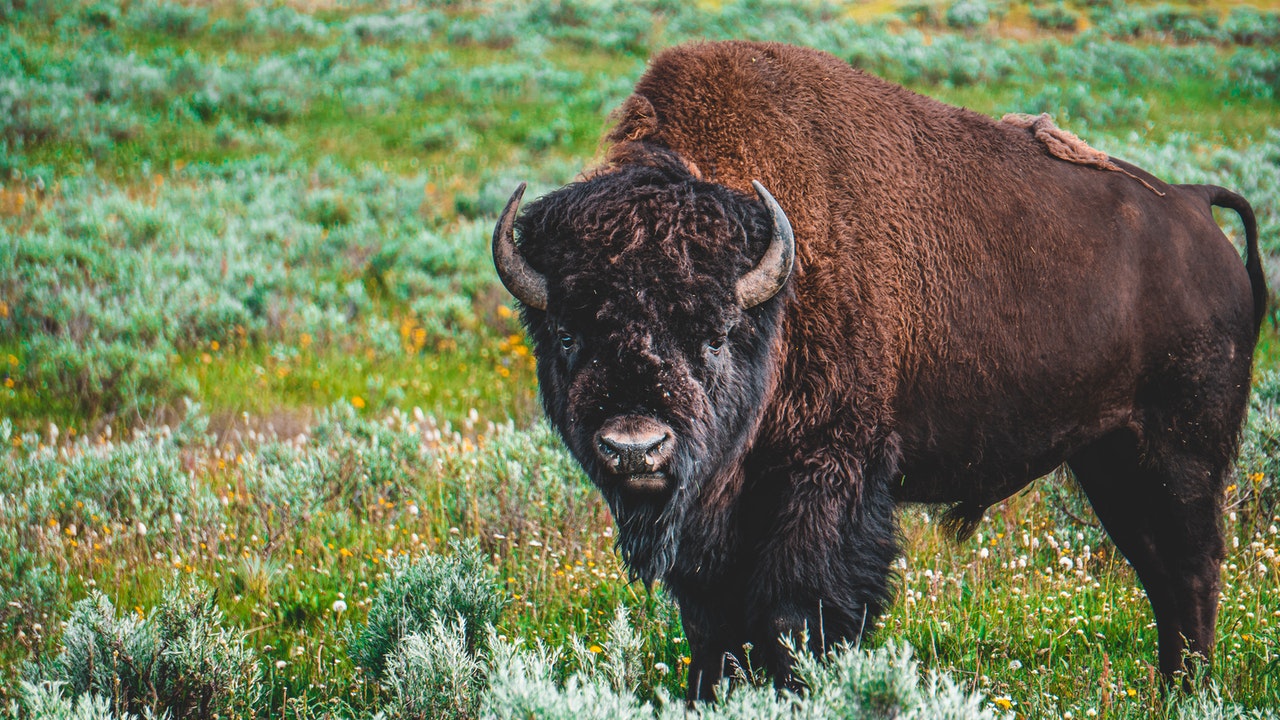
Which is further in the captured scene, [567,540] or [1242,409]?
[567,540]

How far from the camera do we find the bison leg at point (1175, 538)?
13.3 ft

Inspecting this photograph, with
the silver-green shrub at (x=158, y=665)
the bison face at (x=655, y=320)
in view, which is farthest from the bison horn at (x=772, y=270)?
the silver-green shrub at (x=158, y=665)

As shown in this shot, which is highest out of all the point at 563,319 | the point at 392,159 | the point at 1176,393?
the point at 563,319

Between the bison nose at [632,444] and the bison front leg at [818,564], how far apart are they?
26.4 inches

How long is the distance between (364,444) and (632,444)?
3.61m

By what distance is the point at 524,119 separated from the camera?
17281 millimetres

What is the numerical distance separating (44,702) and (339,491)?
297 centimetres

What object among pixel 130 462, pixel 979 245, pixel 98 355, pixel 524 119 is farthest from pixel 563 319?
pixel 524 119

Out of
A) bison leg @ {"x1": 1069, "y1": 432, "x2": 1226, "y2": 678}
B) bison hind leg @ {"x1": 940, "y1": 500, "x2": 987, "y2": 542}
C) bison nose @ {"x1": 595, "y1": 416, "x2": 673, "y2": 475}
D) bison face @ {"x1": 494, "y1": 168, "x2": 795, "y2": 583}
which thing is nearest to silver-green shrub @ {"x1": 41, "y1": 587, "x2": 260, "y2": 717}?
bison face @ {"x1": 494, "y1": 168, "x2": 795, "y2": 583}

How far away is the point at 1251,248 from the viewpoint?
426 centimetres

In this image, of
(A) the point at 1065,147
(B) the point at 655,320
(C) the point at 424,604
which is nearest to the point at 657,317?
(B) the point at 655,320

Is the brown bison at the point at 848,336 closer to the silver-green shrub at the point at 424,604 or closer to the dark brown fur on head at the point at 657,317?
the dark brown fur on head at the point at 657,317

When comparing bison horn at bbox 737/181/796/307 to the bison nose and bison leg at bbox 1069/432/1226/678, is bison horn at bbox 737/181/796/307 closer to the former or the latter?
the bison nose

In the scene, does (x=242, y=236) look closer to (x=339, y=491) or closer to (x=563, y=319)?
(x=339, y=491)
